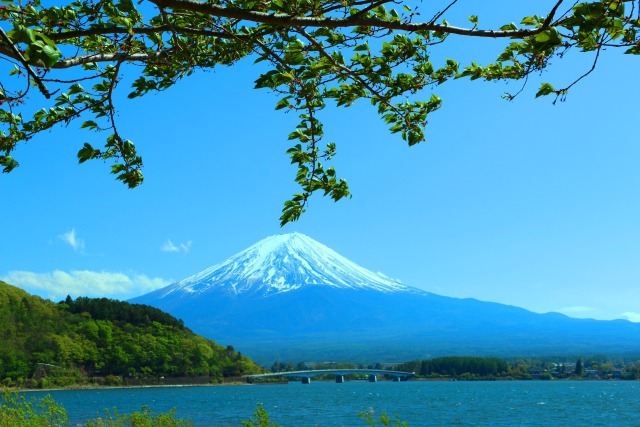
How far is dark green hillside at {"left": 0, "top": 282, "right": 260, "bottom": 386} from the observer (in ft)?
246

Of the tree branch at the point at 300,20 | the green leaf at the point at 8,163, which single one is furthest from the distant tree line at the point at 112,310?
the tree branch at the point at 300,20

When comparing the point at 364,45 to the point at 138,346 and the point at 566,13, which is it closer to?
the point at 566,13

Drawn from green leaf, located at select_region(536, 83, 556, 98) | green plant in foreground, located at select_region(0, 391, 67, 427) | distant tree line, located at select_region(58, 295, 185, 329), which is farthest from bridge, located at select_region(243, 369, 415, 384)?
green leaf, located at select_region(536, 83, 556, 98)

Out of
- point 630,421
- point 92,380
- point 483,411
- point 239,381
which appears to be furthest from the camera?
point 239,381

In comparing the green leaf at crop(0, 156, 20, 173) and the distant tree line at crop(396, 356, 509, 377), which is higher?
the distant tree line at crop(396, 356, 509, 377)

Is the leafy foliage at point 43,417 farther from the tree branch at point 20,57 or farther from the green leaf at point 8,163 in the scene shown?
the tree branch at point 20,57

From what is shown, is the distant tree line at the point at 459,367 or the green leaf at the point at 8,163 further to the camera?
the distant tree line at the point at 459,367

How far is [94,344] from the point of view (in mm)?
81062

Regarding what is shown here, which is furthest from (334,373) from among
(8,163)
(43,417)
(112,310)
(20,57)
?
(20,57)

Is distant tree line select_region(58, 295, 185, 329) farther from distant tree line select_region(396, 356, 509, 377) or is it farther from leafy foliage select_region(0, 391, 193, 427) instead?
leafy foliage select_region(0, 391, 193, 427)

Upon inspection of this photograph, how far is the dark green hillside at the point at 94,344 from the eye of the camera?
74.9 metres

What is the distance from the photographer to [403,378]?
109 metres

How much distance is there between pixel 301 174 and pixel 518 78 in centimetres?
152

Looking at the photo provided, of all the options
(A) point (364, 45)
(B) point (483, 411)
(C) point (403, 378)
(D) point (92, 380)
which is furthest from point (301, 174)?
(C) point (403, 378)
